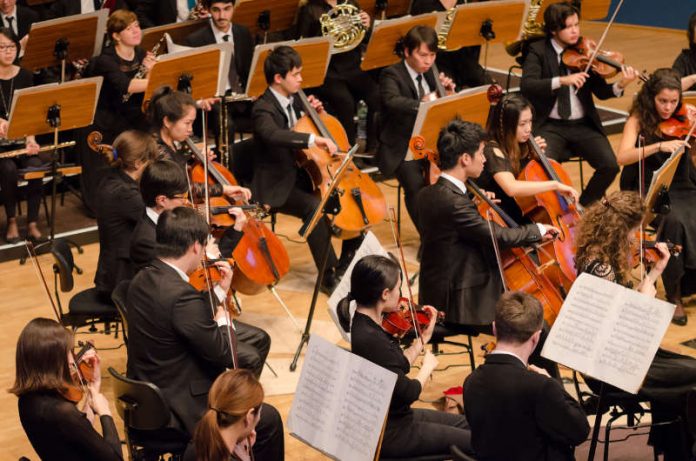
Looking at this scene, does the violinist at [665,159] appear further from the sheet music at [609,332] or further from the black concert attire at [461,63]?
the sheet music at [609,332]

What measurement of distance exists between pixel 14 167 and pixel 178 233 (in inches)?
130

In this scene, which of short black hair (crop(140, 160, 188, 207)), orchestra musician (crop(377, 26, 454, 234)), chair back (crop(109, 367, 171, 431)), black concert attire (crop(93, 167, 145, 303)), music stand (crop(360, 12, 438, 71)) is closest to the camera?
chair back (crop(109, 367, 171, 431))

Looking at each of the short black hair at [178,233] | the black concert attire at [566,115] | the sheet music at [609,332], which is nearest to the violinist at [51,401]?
the short black hair at [178,233]

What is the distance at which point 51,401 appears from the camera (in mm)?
3635

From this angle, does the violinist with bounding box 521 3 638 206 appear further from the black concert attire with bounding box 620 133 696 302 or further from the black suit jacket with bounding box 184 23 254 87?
the black suit jacket with bounding box 184 23 254 87

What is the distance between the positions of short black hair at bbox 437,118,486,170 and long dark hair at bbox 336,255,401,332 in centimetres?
113

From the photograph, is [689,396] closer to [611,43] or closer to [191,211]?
[191,211]

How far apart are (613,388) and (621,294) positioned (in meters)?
0.72

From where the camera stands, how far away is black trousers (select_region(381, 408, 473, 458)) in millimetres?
3973

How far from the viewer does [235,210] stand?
5234 mm

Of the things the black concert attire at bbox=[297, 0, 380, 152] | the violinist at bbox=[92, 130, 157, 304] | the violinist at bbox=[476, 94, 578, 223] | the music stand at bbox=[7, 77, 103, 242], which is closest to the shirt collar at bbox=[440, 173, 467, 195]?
the violinist at bbox=[476, 94, 578, 223]

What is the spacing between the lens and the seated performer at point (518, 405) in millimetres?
3512

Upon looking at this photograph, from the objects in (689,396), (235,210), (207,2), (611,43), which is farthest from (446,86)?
(611,43)

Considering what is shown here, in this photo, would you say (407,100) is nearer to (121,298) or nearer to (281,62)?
(281,62)
